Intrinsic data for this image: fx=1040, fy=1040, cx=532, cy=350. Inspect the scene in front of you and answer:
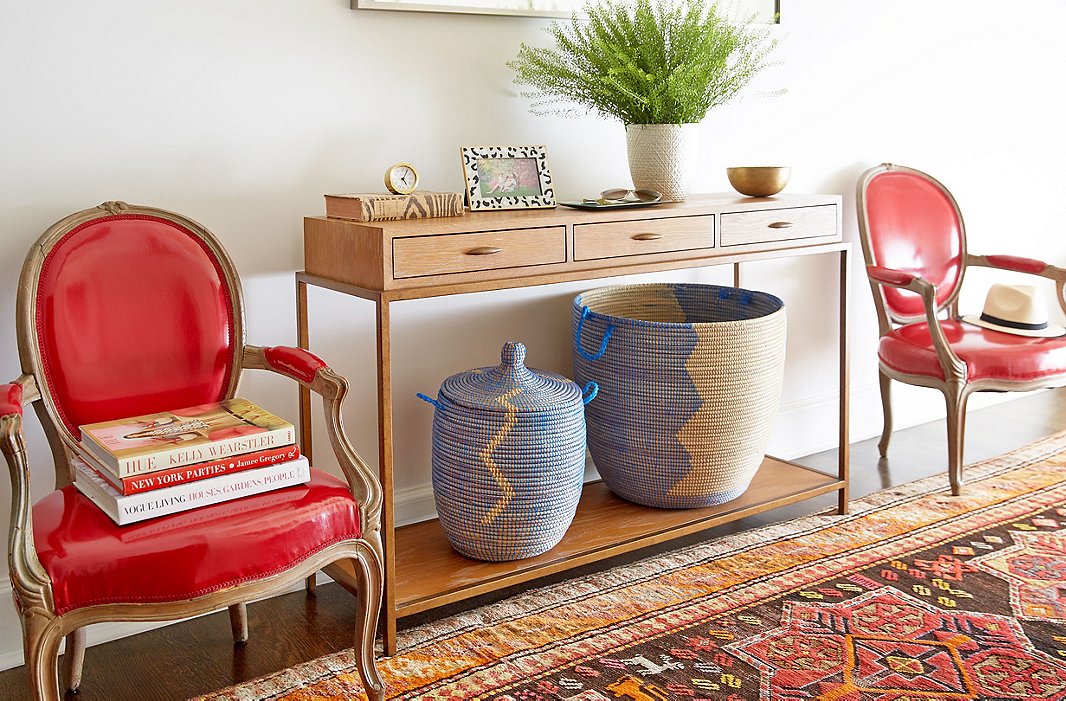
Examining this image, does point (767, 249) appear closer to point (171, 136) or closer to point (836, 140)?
point (836, 140)

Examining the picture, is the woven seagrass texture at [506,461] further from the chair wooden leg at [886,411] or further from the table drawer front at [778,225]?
the chair wooden leg at [886,411]

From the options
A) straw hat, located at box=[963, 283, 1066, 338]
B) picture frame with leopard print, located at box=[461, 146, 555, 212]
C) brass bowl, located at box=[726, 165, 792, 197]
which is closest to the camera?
picture frame with leopard print, located at box=[461, 146, 555, 212]

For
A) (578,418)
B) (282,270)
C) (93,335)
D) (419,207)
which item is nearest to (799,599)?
(578,418)

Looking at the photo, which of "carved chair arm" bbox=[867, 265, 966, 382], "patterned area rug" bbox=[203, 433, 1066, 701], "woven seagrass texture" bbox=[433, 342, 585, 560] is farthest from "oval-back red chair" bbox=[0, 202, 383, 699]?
"carved chair arm" bbox=[867, 265, 966, 382]

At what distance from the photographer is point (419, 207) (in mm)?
2279

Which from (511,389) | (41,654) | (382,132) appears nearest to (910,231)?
(511,389)

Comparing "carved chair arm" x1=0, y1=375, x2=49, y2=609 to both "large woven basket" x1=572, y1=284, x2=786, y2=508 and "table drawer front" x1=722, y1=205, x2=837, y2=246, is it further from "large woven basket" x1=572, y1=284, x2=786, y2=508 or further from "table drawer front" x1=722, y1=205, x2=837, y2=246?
"table drawer front" x1=722, y1=205, x2=837, y2=246

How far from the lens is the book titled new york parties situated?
5.68 feet

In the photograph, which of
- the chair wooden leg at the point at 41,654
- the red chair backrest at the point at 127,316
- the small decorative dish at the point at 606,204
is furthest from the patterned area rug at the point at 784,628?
the small decorative dish at the point at 606,204

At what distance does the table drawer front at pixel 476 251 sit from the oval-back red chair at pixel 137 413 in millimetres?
286

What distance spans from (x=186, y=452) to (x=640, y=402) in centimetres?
118

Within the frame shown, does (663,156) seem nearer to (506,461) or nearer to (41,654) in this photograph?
(506,461)

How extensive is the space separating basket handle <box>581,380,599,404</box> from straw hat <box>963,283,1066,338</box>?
4.67 ft

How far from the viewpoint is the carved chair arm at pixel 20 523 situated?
155 cm
